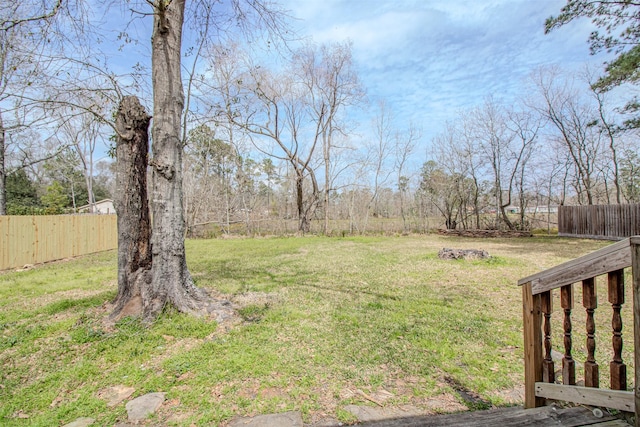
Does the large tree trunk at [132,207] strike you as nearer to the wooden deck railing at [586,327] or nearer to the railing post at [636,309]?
the wooden deck railing at [586,327]

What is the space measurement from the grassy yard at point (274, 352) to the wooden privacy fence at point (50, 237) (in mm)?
3275

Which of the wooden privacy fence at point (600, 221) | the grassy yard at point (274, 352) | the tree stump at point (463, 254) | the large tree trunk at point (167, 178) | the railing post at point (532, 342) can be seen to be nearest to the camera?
the railing post at point (532, 342)

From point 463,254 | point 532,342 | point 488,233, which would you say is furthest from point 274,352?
point 488,233

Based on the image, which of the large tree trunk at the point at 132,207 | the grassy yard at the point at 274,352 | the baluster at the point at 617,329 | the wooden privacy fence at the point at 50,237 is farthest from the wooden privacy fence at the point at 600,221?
the wooden privacy fence at the point at 50,237

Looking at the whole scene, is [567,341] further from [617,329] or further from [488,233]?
[488,233]

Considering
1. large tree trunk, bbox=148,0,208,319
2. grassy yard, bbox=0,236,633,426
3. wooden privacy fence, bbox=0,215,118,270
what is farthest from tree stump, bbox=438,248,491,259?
wooden privacy fence, bbox=0,215,118,270

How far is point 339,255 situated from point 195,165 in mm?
11408

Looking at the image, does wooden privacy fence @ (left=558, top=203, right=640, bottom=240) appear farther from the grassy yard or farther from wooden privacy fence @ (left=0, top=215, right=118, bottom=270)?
wooden privacy fence @ (left=0, top=215, right=118, bottom=270)

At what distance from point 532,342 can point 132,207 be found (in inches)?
153

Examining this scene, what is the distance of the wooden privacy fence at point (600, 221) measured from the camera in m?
10.2

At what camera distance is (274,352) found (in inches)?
101

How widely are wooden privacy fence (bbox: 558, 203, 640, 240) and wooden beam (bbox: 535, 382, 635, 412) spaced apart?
12167 millimetres

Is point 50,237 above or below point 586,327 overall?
above

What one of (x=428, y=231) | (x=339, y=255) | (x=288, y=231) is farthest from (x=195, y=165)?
(x=428, y=231)
